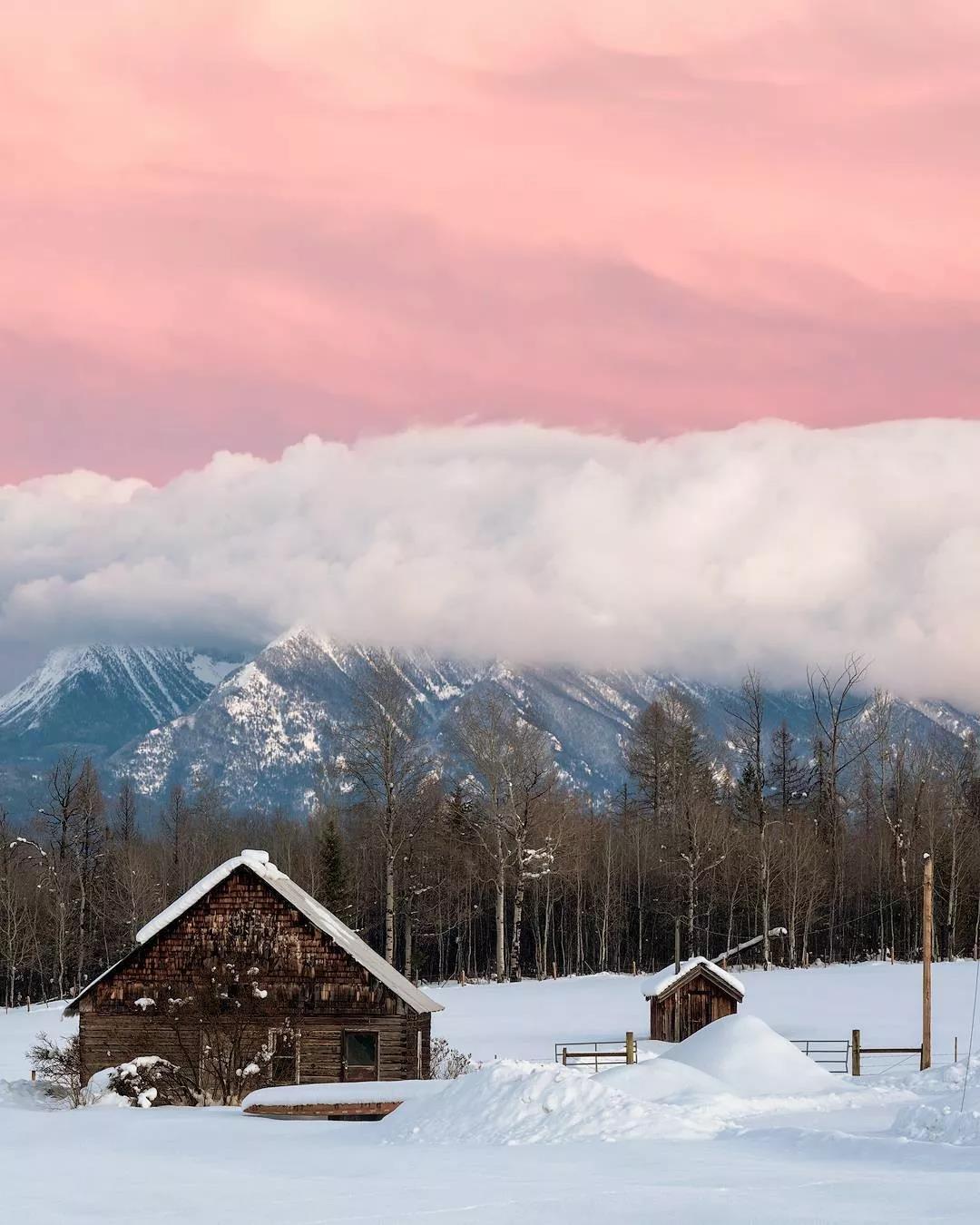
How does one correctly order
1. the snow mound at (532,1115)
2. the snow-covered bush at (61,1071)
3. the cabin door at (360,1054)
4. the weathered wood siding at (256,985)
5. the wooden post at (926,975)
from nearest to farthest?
the snow mound at (532,1115), the snow-covered bush at (61,1071), the cabin door at (360,1054), the weathered wood siding at (256,985), the wooden post at (926,975)

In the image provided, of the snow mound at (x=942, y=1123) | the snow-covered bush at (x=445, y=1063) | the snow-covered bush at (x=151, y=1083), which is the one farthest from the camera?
the snow-covered bush at (x=445, y=1063)

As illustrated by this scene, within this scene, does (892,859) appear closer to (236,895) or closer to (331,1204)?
(236,895)

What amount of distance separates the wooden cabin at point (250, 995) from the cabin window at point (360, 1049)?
0.08 ft

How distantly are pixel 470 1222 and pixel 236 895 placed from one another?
2434 centimetres

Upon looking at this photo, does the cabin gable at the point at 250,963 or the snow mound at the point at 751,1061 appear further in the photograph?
the cabin gable at the point at 250,963

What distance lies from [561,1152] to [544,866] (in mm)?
62751

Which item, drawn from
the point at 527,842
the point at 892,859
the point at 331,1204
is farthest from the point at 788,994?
the point at 331,1204

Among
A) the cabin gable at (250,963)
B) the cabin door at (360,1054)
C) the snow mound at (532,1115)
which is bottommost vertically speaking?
the cabin door at (360,1054)

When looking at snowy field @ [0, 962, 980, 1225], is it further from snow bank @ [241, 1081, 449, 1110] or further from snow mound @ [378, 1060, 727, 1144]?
snow bank @ [241, 1081, 449, 1110]

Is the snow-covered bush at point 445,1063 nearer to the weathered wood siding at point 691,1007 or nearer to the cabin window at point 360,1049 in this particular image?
the cabin window at point 360,1049

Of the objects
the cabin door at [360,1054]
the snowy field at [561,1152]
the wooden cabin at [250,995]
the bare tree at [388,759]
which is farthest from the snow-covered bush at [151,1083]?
the bare tree at [388,759]

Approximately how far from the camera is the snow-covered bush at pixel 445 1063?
140ft

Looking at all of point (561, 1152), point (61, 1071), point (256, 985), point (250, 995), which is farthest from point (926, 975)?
point (61, 1071)

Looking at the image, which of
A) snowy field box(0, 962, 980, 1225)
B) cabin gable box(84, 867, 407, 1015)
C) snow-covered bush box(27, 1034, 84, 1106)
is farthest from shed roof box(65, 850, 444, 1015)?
snowy field box(0, 962, 980, 1225)
